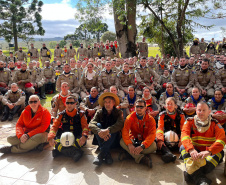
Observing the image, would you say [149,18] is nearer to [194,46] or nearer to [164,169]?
[194,46]

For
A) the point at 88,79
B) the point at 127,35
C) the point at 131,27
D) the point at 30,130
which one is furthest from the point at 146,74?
the point at 127,35

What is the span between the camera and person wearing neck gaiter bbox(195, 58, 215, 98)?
6473 millimetres

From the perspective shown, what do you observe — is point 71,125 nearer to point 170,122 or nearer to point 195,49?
point 170,122

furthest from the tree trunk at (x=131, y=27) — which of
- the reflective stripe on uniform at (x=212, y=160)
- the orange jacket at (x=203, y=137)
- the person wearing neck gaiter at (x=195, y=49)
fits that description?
the reflective stripe on uniform at (x=212, y=160)

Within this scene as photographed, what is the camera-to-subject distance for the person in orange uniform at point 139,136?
3.52m

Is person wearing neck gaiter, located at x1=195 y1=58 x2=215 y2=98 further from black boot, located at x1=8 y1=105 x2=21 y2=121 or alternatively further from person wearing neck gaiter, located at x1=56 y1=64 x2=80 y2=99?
black boot, located at x1=8 y1=105 x2=21 y2=121

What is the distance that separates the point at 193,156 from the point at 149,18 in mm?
13059

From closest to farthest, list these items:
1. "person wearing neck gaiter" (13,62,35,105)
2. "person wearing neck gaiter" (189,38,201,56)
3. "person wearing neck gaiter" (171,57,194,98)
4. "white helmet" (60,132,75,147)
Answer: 1. "white helmet" (60,132,75,147)
2. "person wearing neck gaiter" (171,57,194,98)
3. "person wearing neck gaiter" (13,62,35,105)
4. "person wearing neck gaiter" (189,38,201,56)

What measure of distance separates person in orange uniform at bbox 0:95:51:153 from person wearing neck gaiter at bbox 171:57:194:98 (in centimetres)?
462

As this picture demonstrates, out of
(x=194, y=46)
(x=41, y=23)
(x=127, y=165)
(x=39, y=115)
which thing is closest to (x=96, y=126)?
(x=127, y=165)

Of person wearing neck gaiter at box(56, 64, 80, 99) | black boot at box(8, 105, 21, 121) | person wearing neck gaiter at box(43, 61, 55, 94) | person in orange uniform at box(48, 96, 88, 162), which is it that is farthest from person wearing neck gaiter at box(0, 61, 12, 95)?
person in orange uniform at box(48, 96, 88, 162)

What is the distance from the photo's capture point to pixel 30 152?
4.12 meters

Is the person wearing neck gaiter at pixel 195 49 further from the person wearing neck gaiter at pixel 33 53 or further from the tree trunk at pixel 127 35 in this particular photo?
the person wearing neck gaiter at pixel 33 53

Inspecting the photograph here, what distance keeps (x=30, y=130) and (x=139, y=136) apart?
2.34 m
